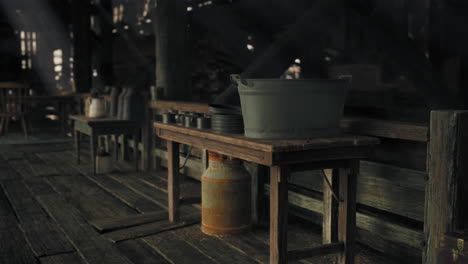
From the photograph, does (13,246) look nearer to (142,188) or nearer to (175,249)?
(175,249)

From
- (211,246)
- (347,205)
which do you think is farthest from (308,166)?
(211,246)

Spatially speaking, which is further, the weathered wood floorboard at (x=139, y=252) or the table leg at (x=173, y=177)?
the table leg at (x=173, y=177)

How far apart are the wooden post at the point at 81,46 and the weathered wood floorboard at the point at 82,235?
6.87 metres

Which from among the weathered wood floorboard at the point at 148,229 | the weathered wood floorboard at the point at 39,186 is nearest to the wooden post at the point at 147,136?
the weathered wood floorboard at the point at 39,186

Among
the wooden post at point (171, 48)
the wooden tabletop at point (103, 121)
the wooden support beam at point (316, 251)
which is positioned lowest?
the wooden support beam at point (316, 251)

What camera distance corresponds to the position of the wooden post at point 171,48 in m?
5.88

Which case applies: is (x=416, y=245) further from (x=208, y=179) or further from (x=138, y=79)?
(x=138, y=79)

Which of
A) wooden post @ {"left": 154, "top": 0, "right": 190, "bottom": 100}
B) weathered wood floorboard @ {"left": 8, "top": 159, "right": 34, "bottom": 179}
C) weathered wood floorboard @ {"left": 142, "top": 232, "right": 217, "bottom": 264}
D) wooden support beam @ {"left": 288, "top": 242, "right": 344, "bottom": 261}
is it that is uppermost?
wooden post @ {"left": 154, "top": 0, "right": 190, "bottom": 100}

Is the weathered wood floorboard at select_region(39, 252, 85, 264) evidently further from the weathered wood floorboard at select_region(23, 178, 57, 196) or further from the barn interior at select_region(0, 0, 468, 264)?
the weathered wood floorboard at select_region(23, 178, 57, 196)

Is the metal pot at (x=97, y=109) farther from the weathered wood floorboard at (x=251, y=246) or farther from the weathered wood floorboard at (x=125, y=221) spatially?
the weathered wood floorboard at (x=251, y=246)

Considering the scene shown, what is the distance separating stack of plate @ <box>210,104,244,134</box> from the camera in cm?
300

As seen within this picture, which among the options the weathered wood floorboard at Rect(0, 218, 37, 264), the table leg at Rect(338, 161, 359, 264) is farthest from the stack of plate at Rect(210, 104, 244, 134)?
the weathered wood floorboard at Rect(0, 218, 37, 264)

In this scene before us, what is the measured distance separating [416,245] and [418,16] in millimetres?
6247

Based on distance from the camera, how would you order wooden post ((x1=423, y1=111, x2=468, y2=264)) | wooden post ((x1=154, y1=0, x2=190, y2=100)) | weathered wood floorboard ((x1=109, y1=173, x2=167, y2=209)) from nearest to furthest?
wooden post ((x1=423, y1=111, x2=468, y2=264))
weathered wood floorboard ((x1=109, y1=173, x2=167, y2=209))
wooden post ((x1=154, y1=0, x2=190, y2=100))
